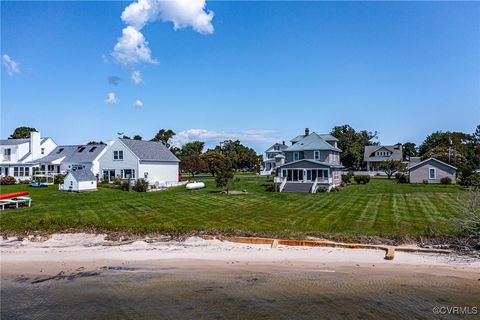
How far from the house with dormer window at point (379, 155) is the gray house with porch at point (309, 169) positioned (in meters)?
34.6

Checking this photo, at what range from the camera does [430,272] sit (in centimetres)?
1332

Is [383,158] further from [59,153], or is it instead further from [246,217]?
[246,217]

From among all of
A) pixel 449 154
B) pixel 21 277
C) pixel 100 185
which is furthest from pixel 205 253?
pixel 449 154

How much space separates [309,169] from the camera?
145 ft

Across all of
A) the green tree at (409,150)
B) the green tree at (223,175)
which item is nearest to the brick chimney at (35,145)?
the green tree at (223,175)

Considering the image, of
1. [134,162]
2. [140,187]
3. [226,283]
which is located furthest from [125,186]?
[226,283]

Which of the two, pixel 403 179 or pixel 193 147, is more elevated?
pixel 193 147

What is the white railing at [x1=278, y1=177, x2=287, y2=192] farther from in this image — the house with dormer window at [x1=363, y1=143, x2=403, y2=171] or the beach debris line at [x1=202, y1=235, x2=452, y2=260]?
the house with dormer window at [x1=363, y1=143, x2=403, y2=171]

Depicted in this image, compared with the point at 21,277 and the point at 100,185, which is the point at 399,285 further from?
the point at 100,185

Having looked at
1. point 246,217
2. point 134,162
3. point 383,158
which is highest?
point 383,158

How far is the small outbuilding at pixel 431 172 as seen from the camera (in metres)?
48.9

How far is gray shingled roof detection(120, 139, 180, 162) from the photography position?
47.8 m

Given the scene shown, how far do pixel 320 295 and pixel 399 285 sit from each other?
9.36 feet

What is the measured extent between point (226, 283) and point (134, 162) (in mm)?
36349
